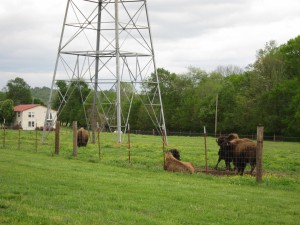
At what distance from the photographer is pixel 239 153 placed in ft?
65.3

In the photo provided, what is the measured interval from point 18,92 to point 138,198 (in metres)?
138

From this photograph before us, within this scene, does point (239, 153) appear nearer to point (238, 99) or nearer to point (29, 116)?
point (238, 99)

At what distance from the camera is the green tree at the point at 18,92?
142 m

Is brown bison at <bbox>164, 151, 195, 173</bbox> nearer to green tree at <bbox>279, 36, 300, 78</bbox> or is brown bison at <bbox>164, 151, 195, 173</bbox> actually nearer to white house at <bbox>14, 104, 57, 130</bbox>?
green tree at <bbox>279, 36, 300, 78</bbox>

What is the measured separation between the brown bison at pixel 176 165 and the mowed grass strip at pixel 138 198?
647 millimetres

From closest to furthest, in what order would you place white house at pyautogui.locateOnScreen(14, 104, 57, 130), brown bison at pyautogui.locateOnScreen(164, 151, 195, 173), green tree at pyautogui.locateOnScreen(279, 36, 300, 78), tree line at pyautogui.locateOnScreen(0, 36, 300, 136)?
brown bison at pyautogui.locateOnScreen(164, 151, 195, 173), tree line at pyautogui.locateOnScreen(0, 36, 300, 136), green tree at pyautogui.locateOnScreen(279, 36, 300, 78), white house at pyautogui.locateOnScreen(14, 104, 57, 130)

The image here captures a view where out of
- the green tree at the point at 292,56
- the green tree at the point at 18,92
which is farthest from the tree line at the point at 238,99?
the green tree at the point at 18,92

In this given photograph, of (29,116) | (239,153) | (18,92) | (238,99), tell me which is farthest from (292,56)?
(18,92)

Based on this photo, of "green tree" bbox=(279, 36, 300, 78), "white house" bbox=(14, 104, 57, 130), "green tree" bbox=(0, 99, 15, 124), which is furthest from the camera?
"white house" bbox=(14, 104, 57, 130)

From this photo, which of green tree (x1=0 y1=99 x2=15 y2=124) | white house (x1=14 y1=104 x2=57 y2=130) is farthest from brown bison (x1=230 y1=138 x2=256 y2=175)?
white house (x1=14 y1=104 x2=57 y2=130)

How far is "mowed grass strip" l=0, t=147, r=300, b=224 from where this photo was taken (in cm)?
927

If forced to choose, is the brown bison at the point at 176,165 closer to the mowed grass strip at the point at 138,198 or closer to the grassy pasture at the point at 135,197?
the grassy pasture at the point at 135,197

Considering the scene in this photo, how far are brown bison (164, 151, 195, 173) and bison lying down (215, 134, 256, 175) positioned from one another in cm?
237

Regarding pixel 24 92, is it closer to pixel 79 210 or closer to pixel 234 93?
pixel 234 93
